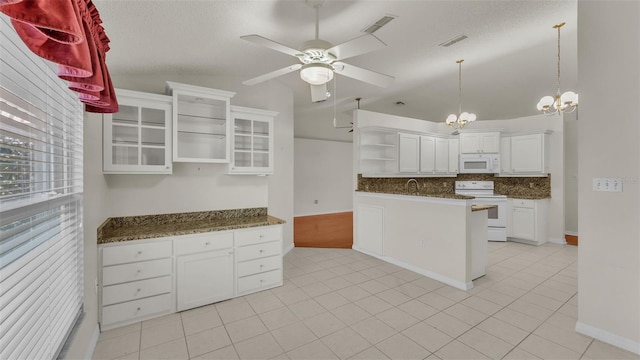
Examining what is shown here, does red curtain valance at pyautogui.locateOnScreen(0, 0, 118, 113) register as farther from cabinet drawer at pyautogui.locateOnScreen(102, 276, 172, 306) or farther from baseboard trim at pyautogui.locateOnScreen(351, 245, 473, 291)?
baseboard trim at pyautogui.locateOnScreen(351, 245, 473, 291)

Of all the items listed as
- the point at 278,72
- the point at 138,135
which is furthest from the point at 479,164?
the point at 138,135

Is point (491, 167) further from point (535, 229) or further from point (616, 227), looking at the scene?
point (616, 227)

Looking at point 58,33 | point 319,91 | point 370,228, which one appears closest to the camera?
point 58,33

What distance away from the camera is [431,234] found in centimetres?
349

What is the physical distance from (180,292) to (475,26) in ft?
12.9

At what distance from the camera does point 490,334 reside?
2.26m

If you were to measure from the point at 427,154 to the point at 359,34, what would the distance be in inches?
138

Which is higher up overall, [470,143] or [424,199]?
[470,143]

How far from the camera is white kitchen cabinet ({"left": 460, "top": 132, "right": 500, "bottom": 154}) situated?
5.47m

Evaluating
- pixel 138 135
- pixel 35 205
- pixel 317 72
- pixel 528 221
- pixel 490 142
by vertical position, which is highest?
pixel 317 72

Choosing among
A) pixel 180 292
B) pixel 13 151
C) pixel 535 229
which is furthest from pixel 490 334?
pixel 535 229

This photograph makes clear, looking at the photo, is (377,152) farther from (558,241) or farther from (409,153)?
(558,241)

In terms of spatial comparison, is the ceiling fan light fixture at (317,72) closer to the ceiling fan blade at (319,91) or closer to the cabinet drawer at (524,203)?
the ceiling fan blade at (319,91)

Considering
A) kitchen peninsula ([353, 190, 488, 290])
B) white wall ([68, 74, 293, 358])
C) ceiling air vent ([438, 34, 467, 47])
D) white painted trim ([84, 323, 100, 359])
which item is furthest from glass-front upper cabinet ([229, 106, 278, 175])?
ceiling air vent ([438, 34, 467, 47])
